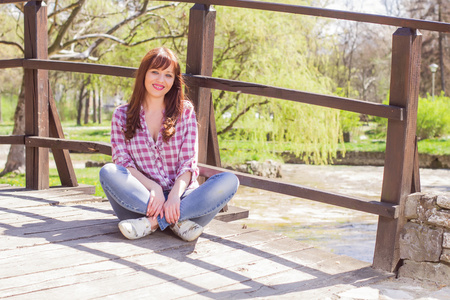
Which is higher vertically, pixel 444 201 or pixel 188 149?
pixel 188 149

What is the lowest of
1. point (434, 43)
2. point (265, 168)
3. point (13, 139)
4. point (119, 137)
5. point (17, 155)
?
point (265, 168)

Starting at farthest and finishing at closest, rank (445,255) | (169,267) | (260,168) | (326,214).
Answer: (260,168), (326,214), (445,255), (169,267)

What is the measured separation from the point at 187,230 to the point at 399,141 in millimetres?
1114

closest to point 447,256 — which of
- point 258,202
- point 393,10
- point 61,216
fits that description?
point 61,216

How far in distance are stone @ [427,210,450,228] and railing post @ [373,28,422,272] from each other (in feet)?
0.48

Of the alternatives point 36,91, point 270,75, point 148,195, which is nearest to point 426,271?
point 148,195

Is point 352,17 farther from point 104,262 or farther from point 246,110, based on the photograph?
point 246,110

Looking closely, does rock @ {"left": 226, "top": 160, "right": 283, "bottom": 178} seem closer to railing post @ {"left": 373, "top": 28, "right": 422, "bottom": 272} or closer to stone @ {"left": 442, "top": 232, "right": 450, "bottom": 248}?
railing post @ {"left": 373, "top": 28, "right": 422, "bottom": 272}

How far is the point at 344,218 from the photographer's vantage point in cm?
934

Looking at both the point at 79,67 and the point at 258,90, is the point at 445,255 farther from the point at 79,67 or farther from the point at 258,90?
the point at 79,67

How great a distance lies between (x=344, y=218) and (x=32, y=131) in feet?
21.2

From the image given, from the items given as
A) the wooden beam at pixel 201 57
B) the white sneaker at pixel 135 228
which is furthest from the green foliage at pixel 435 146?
the white sneaker at pixel 135 228

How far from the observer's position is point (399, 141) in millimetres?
2615

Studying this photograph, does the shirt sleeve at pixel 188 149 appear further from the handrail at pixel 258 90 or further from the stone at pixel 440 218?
the stone at pixel 440 218
